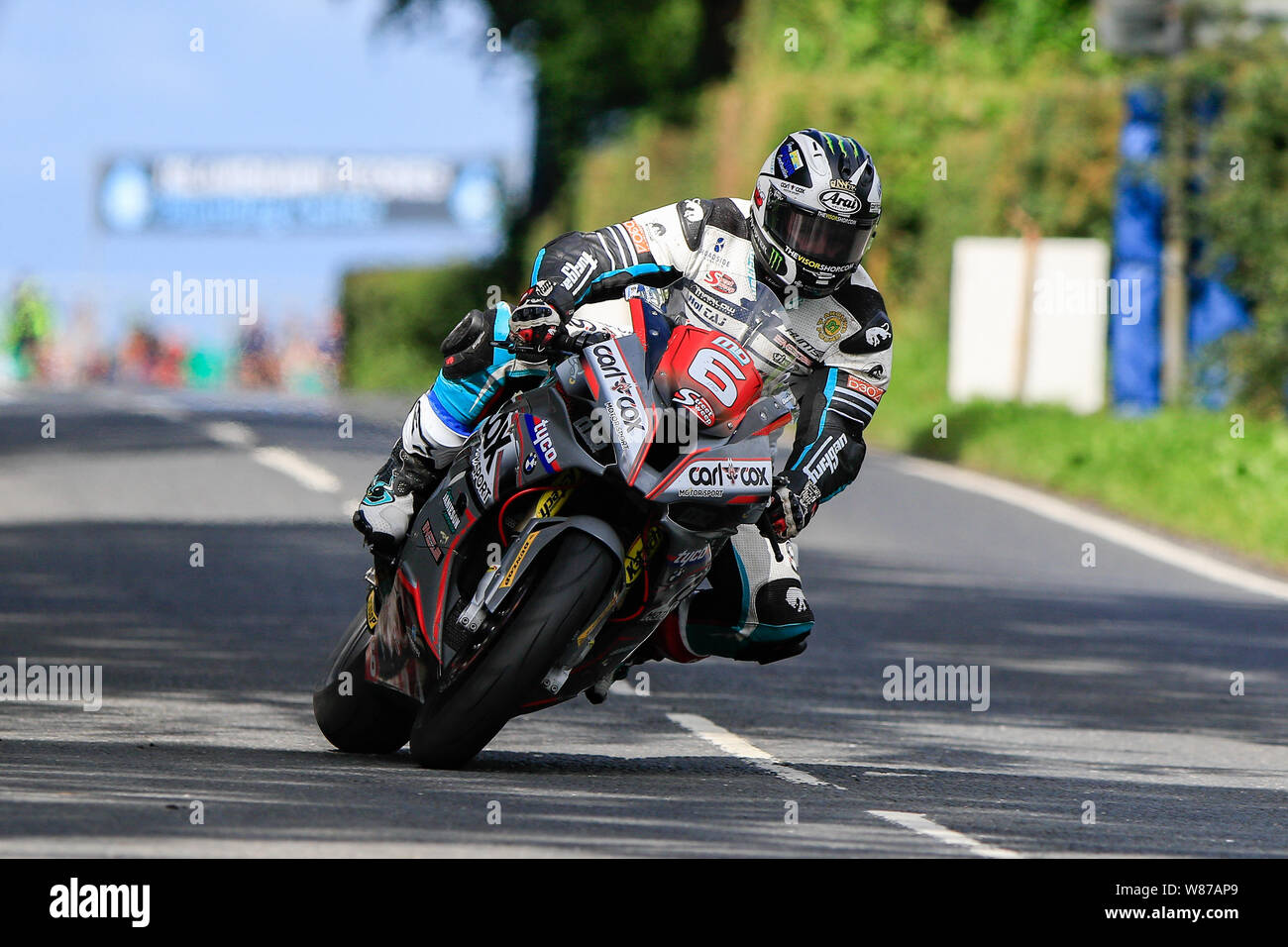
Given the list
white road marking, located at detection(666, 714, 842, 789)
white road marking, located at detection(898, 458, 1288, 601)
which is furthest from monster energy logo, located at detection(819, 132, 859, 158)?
white road marking, located at detection(898, 458, 1288, 601)

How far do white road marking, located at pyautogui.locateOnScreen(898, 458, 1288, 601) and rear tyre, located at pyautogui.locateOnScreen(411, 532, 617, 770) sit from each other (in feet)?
27.6

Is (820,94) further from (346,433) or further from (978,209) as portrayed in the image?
(346,433)

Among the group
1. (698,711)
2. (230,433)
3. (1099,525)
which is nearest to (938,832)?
(698,711)

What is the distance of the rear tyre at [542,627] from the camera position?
6762 millimetres

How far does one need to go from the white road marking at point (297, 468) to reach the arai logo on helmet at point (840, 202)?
11.5 m

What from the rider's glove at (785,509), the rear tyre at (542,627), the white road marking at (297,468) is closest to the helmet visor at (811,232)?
the rider's glove at (785,509)

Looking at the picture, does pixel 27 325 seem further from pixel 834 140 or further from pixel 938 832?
pixel 938 832

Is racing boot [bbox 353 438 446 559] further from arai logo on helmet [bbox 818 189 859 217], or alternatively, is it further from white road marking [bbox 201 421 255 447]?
white road marking [bbox 201 421 255 447]

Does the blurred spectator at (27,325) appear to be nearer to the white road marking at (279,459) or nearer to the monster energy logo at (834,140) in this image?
the white road marking at (279,459)

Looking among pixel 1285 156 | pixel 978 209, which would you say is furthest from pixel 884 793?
pixel 978 209

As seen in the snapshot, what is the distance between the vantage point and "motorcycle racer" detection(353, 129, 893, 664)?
723 cm

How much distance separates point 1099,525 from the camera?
696 inches

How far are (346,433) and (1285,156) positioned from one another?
14.5 meters

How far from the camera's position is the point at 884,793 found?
7512 mm
